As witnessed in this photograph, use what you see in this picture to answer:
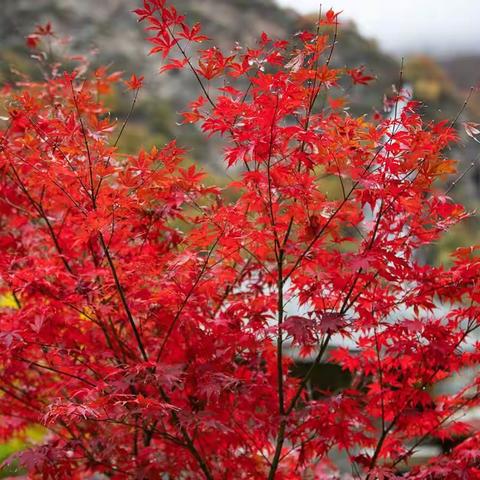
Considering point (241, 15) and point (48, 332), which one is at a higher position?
point (241, 15)

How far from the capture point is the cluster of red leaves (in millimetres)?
2447

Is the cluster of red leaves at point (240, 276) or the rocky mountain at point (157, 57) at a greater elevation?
the rocky mountain at point (157, 57)

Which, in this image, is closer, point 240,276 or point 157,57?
point 240,276

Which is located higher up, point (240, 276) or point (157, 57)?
point (157, 57)

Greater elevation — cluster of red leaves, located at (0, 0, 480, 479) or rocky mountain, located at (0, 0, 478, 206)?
rocky mountain, located at (0, 0, 478, 206)

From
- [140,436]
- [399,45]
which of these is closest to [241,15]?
[399,45]

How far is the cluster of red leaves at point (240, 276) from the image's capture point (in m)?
2.45

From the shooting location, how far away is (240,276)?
3.25 m

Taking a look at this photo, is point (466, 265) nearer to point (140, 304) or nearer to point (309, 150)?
point (309, 150)

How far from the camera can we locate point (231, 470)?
3.02 meters

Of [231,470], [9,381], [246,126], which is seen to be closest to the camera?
[246,126]

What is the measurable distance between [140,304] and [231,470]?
0.88m

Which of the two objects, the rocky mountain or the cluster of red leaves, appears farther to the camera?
the rocky mountain

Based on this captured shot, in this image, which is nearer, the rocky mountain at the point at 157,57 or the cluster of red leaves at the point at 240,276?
the cluster of red leaves at the point at 240,276
